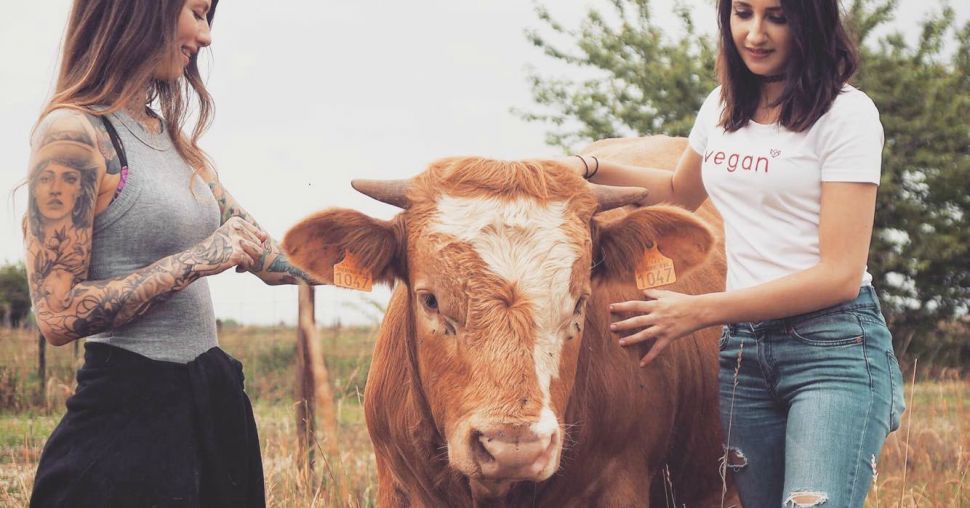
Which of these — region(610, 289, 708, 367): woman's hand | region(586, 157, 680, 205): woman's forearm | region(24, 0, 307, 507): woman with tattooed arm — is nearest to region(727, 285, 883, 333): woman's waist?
region(610, 289, 708, 367): woman's hand

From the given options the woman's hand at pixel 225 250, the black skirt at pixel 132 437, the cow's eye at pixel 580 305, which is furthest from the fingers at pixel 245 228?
the cow's eye at pixel 580 305

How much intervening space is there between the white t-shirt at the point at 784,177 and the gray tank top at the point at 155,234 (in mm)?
1763

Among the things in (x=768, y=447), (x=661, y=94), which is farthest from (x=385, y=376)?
(x=661, y=94)

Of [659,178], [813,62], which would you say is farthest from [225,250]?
[659,178]

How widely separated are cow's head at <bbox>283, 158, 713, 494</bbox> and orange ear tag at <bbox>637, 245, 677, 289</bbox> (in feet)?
0.11

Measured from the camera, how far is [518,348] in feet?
11.2

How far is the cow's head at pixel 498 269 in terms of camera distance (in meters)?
3.30

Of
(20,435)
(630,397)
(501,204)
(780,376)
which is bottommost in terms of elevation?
(20,435)

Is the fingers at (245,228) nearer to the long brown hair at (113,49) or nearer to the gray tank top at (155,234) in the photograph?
the gray tank top at (155,234)

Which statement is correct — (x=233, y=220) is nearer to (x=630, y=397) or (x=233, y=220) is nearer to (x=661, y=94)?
(x=630, y=397)

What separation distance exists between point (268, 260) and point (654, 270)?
1409 millimetres

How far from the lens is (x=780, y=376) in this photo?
3.68 m

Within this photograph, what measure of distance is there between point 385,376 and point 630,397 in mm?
981

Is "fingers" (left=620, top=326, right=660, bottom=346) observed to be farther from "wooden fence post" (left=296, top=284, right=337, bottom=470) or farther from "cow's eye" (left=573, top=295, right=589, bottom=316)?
"wooden fence post" (left=296, top=284, right=337, bottom=470)
